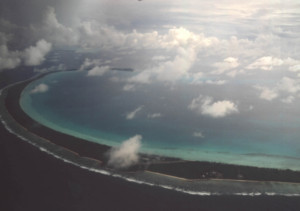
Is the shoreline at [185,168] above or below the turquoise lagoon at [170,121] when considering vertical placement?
below

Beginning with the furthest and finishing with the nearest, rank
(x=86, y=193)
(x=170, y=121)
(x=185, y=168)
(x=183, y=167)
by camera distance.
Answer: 1. (x=170, y=121)
2. (x=183, y=167)
3. (x=185, y=168)
4. (x=86, y=193)

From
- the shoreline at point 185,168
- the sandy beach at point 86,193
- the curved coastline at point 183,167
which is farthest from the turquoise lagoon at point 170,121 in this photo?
the sandy beach at point 86,193

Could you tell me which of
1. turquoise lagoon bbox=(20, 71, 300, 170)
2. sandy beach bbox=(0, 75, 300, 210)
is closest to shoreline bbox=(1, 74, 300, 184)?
sandy beach bbox=(0, 75, 300, 210)

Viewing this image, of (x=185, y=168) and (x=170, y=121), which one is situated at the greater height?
(x=170, y=121)

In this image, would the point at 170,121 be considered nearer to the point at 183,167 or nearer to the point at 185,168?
the point at 183,167

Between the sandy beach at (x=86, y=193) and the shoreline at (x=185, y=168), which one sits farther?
the shoreline at (x=185, y=168)

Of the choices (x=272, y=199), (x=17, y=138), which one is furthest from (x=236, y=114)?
(x=17, y=138)

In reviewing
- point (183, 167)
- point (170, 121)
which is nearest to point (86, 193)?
point (183, 167)

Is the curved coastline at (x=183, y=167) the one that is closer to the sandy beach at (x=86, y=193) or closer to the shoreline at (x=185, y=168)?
the shoreline at (x=185, y=168)
